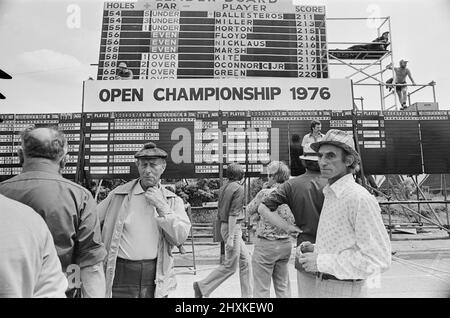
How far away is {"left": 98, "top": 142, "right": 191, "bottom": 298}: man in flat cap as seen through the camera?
1659 mm

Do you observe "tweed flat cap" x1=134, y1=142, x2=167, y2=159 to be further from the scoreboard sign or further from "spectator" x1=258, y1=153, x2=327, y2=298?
the scoreboard sign

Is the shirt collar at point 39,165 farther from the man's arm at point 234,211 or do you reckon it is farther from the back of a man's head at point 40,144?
the man's arm at point 234,211

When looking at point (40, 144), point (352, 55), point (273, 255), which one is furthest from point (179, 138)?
point (352, 55)

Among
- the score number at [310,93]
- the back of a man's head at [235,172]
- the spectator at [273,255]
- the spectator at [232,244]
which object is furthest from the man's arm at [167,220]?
the score number at [310,93]

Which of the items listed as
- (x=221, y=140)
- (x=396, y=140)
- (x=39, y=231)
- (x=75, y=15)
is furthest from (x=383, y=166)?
(x=39, y=231)

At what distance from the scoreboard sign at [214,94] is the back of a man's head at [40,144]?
312 cm

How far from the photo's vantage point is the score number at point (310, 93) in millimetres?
4395

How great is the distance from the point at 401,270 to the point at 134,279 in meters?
3.69

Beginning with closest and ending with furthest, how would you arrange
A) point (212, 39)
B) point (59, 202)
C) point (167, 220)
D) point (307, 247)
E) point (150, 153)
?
point (59, 202) < point (307, 247) < point (167, 220) < point (150, 153) < point (212, 39)

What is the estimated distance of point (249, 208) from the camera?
2.88 m

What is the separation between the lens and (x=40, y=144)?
127 cm

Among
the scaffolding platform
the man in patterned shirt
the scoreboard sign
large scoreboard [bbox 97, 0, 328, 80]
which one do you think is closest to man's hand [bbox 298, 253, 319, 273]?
the man in patterned shirt

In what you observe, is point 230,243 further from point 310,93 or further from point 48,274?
point 310,93

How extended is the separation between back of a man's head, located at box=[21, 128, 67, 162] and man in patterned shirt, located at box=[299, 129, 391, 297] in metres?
1.13
